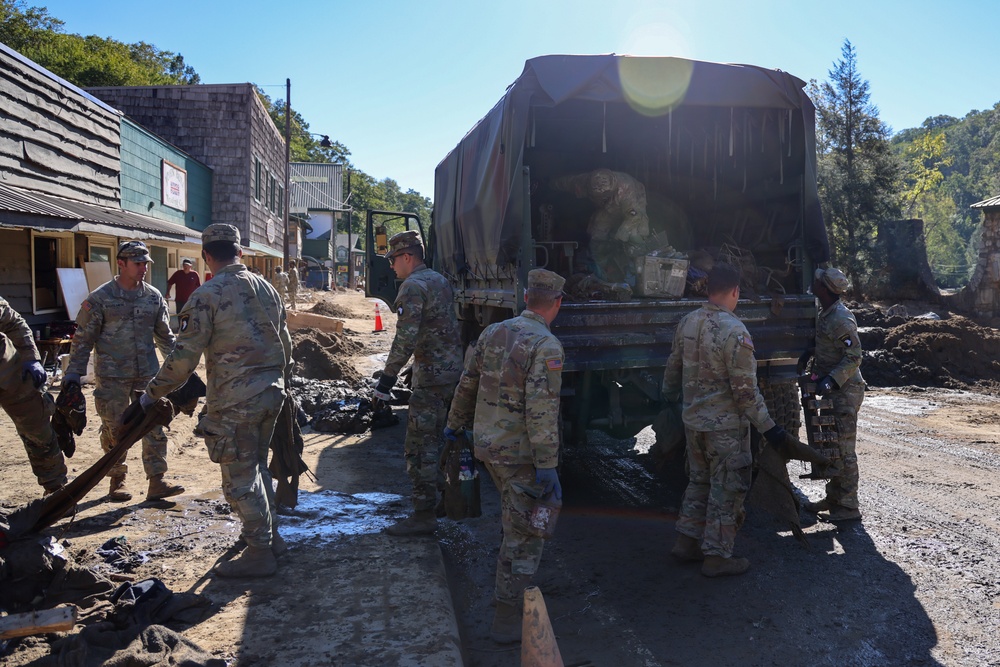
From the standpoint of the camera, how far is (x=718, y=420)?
4.50m

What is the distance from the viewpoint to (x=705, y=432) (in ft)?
14.9

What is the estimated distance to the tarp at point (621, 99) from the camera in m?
5.65

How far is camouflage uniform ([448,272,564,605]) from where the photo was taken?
3.59 m

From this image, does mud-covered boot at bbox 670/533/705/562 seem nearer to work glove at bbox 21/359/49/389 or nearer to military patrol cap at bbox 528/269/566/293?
military patrol cap at bbox 528/269/566/293

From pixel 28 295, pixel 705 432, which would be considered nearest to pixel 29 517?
pixel 705 432

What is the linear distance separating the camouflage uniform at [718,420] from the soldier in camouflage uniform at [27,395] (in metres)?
4.13

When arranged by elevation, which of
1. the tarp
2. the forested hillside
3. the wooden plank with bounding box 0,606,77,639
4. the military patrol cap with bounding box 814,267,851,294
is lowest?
the wooden plank with bounding box 0,606,77,639

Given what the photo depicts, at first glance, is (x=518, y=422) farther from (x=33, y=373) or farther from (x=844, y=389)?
(x=33, y=373)

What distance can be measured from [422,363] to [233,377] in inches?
54.6

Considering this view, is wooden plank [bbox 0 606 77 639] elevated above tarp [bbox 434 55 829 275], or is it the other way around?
tarp [bbox 434 55 829 275]

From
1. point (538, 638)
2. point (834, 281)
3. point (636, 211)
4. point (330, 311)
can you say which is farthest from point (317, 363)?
point (330, 311)

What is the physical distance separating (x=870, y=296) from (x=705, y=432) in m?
22.0

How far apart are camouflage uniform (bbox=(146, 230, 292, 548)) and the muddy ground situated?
50 cm

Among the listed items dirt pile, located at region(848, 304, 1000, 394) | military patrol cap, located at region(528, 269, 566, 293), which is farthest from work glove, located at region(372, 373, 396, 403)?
dirt pile, located at region(848, 304, 1000, 394)
